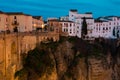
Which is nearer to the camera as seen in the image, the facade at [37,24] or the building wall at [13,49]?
the building wall at [13,49]

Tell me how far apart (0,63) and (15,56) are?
3.29 meters

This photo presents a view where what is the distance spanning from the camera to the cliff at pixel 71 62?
44.0m

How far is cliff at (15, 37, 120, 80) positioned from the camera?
44.0 meters

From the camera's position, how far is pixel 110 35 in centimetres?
6675

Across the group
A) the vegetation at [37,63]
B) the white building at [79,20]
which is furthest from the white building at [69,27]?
the vegetation at [37,63]

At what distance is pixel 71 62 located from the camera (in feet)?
161

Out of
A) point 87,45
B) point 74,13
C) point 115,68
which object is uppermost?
point 74,13

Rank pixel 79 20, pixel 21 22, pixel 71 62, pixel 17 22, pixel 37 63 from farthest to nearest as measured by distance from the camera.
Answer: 1. pixel 79 20
2. pixel 21 22
3. pixel 17 22
4. pixel 71 62
5. pixel 37 63

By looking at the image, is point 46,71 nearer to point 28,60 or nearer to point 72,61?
point 28,60

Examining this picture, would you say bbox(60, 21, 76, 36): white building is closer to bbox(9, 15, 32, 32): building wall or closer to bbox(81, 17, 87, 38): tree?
bbox(81, 17, 87, 38): tree

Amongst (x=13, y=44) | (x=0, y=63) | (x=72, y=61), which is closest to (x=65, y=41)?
(x=72, y=61)

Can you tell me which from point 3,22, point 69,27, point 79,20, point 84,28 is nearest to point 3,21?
point 3,22

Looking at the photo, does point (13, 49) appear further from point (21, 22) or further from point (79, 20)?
point (79, 20)

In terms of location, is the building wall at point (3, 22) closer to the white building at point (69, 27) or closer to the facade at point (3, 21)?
the facade at point (3, 21)
